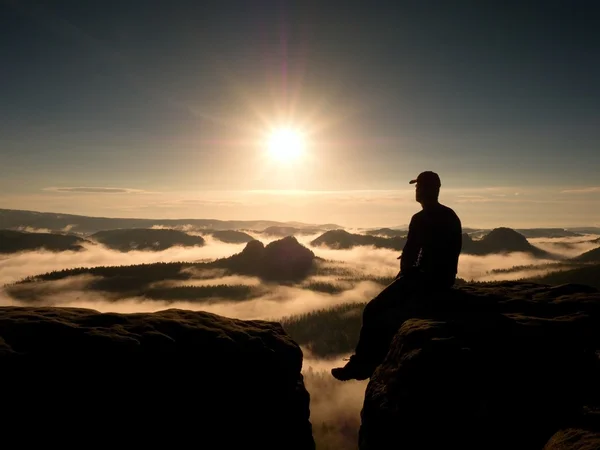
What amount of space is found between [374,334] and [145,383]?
1308 centimetres

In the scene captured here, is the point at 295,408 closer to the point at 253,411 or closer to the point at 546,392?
the point at 253,411

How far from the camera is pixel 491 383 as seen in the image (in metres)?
11.7

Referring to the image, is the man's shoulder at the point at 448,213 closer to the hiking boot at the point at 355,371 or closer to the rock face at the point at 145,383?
the hiking boot at the point at 355,371

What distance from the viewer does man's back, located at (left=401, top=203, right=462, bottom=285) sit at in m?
21.4

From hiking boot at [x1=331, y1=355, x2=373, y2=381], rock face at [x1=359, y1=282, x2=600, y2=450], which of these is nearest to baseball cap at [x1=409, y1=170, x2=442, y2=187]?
rock face at [x1=359, y1=282, x2=600, y2=450]

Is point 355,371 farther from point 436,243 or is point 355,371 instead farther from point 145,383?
point 145,383

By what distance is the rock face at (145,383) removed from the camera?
13867mm

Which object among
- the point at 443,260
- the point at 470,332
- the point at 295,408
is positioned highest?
the point at 443,260

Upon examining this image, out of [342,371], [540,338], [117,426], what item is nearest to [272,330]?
[342,371]

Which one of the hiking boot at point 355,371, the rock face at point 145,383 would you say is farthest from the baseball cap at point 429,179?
the rock face at point 145,383

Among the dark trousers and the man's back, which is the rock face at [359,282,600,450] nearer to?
the dark trousers

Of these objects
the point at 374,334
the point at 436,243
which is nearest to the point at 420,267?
the point at 436,243

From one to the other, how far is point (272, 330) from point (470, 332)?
1496cm

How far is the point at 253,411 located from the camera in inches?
790
